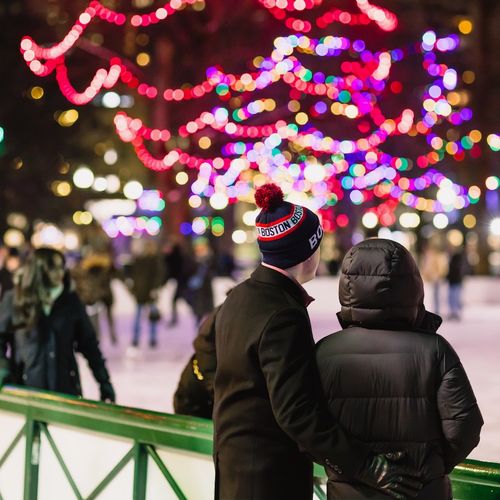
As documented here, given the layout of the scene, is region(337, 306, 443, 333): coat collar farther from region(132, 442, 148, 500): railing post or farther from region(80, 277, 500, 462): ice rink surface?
region(80, 277, 500, 462): ice rink surface

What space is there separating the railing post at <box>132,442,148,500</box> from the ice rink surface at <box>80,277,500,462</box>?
3.03m

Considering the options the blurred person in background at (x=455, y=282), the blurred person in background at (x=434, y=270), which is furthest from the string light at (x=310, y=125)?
the blurred person in background at (x=455, y=282)

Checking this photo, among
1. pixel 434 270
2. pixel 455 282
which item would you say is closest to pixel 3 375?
pixel 434 270

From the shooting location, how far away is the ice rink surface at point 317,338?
856cm

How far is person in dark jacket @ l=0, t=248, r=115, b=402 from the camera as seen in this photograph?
5.25 m

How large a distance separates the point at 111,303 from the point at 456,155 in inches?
495

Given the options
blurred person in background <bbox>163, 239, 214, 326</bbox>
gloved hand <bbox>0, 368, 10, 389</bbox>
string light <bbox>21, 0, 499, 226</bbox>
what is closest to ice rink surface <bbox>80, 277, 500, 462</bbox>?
blurred person in background <bbox>163, 239, 214, 326</bbox>

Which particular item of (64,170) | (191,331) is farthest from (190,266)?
(64,170)

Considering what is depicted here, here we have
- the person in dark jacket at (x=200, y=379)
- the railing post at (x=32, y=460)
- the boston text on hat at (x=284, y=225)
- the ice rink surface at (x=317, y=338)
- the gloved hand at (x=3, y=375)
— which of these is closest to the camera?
the boston text on hat at (x=284, y=225)

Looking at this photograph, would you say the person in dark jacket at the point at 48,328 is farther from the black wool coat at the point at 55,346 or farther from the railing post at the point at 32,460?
the railing post at the point at 32,460

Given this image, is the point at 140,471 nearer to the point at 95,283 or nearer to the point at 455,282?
the point at 95,283

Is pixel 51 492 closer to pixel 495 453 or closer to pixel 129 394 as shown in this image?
pixel 495 453

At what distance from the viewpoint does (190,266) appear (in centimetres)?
1634

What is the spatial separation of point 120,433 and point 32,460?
2.14 feet
